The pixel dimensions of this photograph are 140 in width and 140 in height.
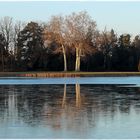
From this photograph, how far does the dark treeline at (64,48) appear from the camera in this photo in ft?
281

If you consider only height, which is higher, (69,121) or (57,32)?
(57,32)

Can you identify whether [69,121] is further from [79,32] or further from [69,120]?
[79,32]

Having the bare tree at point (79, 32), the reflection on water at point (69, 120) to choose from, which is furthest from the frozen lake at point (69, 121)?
the bare tree at point (79, 32)

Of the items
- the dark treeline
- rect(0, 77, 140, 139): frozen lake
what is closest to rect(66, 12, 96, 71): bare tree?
the dark treeline

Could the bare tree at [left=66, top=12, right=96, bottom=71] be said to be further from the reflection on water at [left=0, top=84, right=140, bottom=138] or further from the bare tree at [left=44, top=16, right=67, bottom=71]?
the reflection on water at [left=0, top=84, right=140, bottom=138]

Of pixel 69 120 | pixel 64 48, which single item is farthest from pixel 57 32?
pixel 69 120

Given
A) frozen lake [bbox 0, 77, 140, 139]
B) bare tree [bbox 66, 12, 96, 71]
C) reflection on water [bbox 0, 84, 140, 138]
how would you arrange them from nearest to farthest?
frozen lake [bbox 0, 77, 140, 139] → reflection on water [bbox 0, 84, 140, 138] → bare tree [bbox 66, 12, 96, 71]

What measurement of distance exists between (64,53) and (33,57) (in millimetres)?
Answer: 6774

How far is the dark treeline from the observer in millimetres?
85750

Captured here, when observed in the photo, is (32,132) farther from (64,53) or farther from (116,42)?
(116,42)

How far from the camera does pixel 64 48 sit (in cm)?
8631

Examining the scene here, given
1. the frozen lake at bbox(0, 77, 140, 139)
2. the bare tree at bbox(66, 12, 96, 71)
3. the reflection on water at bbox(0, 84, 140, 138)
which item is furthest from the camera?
the bare tree at bbox(66, 12, 96, 71)

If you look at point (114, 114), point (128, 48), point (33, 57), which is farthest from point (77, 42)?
point (114, 114)

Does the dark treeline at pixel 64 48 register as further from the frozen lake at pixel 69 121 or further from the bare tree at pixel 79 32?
Answer: the frozen lake at pixel 69 121
